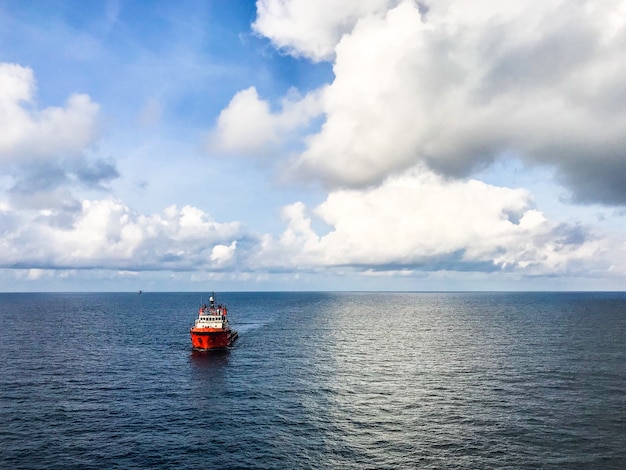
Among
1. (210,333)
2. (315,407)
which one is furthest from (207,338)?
(315,407)

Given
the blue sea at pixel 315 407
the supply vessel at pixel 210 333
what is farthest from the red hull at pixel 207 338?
the blue sea at pixel 315 407

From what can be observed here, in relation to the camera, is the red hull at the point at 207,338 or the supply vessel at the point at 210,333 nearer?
the red hull at the point at 207,338

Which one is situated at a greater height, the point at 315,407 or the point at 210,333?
the point at 210,333

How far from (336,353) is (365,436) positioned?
6743 cm

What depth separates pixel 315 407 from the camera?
76.6 meters

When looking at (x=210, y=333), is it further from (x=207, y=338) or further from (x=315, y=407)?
(x=315, y=407)

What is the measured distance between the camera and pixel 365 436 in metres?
63.0

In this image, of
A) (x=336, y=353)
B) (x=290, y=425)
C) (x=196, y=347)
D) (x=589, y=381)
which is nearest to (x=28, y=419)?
(x=290, y=425)

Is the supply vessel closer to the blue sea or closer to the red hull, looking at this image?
the red hull

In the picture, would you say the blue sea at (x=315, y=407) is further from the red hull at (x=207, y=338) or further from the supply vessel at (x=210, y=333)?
the supply vessel at (x=210, y=333)

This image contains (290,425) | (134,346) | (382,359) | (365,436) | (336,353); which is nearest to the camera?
(365,436)

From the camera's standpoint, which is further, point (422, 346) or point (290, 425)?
point (422, 346)

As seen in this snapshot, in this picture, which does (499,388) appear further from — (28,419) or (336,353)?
(28,419)

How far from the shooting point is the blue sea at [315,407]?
5688cm
